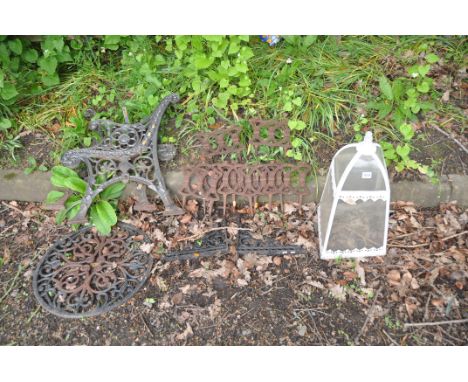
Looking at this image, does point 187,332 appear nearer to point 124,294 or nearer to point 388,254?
point 124,294

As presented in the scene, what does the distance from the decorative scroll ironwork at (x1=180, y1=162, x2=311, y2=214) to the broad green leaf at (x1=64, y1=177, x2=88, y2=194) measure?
868 mm

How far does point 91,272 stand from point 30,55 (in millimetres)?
2141

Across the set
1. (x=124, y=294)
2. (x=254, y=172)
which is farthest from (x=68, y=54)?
(x=124, y=294)

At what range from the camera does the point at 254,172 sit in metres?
3.26

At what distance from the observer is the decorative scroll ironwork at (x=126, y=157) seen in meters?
3.13

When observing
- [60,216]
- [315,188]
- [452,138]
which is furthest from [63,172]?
[452,138]

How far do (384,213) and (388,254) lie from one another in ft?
1.64

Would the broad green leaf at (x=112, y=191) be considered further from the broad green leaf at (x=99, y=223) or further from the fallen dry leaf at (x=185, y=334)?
the fallen dry leaf at (x=185, y=334)

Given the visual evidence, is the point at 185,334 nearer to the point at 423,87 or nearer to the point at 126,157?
the point at 126,157

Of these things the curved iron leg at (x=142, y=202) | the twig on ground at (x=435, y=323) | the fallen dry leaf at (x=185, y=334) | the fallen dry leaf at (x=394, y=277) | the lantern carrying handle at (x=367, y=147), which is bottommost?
the fallen dry leaf at (x=185, y=334)

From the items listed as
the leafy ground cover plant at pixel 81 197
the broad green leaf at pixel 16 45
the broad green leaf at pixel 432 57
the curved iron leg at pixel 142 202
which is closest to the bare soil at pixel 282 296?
the curved iron leg at pixel 142 202

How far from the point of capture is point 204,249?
3.02 metres

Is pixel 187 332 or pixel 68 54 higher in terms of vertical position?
pixel 68 54

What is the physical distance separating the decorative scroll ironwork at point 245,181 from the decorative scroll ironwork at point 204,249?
29 centimetres
